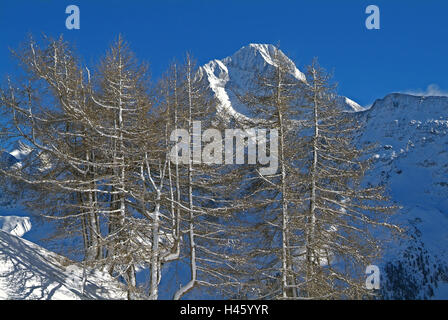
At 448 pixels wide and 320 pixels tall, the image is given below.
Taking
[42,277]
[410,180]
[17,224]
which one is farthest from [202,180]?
[410,180]

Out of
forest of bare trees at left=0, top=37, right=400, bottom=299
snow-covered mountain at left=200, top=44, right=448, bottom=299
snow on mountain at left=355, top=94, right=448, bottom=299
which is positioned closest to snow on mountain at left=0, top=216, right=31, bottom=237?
snow-covered mountain at left=200, top=44, right=448, bottom=299

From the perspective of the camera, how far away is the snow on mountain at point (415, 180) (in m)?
76.8

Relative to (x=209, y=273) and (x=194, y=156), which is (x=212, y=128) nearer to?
(x=194, y=156)

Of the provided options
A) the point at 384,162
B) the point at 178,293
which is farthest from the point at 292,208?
the point at 384,162

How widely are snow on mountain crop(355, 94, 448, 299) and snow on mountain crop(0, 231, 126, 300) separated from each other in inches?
2100

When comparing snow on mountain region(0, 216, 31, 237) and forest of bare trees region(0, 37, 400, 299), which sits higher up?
forest of bare trees region(0, 37, 400, 299)

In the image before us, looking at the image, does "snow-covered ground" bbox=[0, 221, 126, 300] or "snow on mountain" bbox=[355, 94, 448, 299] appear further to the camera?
"snow on mountain" bbox=[355, 94, 448, 299]
